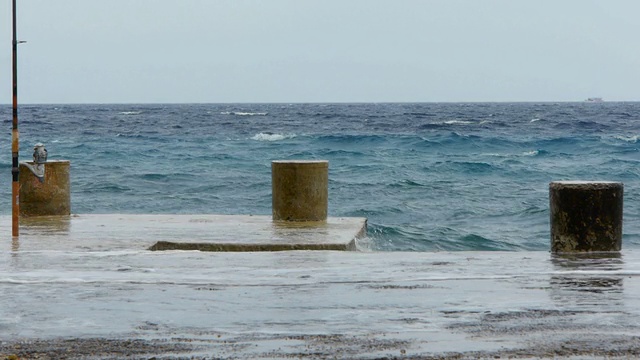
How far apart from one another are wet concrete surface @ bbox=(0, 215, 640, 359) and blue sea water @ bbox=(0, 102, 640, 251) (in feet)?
14.1

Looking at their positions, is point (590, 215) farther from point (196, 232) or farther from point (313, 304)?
point (196, 232)

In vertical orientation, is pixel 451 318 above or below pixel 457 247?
above

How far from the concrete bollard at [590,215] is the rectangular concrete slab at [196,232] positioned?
2.30 metres

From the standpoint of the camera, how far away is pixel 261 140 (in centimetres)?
6019

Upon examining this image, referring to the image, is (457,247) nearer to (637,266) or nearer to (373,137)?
(637,266)

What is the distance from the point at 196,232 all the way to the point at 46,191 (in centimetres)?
285

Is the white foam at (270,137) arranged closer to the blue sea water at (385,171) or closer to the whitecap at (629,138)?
the blue sea water at (385,171)

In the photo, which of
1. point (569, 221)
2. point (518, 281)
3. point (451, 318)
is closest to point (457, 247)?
point (569, 221)

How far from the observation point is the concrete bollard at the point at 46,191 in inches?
607

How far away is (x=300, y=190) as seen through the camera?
1486 centimetres

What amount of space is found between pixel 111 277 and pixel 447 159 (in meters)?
38.2

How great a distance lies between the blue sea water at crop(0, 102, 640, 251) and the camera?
86.3 feet

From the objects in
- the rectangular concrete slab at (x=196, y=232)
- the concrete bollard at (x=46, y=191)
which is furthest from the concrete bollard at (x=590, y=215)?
the concrete bollard at (x=46, y=191)

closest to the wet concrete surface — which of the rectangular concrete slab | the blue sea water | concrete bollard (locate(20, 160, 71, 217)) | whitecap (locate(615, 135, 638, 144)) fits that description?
the rectangular concrete slab
